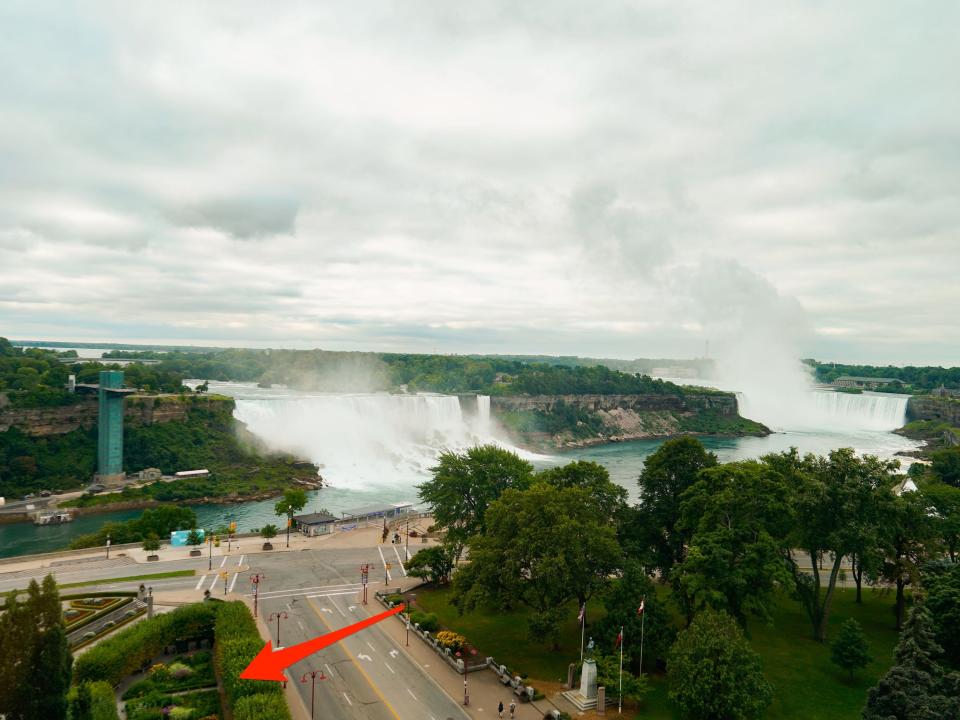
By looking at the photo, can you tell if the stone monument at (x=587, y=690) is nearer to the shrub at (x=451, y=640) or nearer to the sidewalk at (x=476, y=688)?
the sidewalk at (x=476, y=688)

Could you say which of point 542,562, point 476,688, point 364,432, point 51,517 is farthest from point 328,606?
point 364,432

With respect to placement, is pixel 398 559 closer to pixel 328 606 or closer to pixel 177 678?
pixel 328 606

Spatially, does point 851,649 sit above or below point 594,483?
below

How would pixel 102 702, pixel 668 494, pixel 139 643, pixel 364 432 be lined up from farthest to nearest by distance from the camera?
pixel 364 432, pixel 668 494, pixel 139 643, pixel 102 702

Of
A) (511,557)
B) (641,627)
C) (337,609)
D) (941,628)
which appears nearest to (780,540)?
(941,628)

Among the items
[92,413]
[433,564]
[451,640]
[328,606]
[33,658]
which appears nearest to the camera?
[33,658]

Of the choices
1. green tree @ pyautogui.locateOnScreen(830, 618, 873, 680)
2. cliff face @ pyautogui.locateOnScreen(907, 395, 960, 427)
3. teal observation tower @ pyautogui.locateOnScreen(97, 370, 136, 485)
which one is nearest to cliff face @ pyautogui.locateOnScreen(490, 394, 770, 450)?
cliff face @ pyautogui.locateOnScreen(907, 395, 960, 427)
